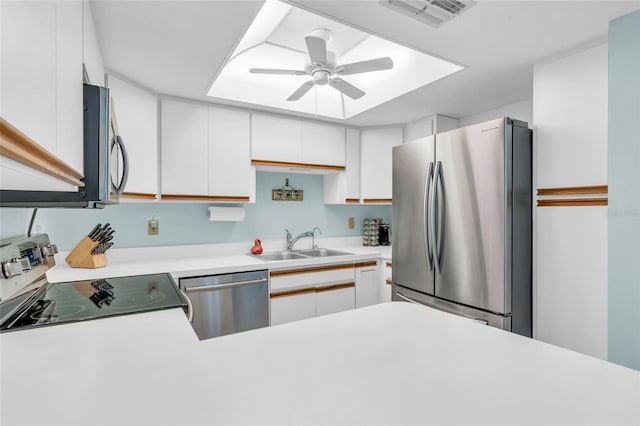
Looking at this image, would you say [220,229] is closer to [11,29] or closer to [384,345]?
[384,345]

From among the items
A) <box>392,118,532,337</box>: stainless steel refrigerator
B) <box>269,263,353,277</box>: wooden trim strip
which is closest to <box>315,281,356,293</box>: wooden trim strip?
<box>269,263,353,277</box>: wooden trim strip

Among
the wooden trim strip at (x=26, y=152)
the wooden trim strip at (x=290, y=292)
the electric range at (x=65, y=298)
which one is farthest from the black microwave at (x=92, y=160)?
the wooden trim strip at (x=290, y=292)

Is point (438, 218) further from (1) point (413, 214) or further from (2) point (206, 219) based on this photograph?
(2) point (206, 219)

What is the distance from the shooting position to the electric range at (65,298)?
1.17m

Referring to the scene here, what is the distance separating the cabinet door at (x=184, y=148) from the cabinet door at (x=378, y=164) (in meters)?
1.59

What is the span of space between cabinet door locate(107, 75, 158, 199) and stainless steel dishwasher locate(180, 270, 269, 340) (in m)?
0.73

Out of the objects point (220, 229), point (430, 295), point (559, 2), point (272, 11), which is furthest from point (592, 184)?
point (220, 229)

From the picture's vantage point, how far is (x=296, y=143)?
3.08 m

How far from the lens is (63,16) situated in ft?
2.74

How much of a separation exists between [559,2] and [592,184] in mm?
922

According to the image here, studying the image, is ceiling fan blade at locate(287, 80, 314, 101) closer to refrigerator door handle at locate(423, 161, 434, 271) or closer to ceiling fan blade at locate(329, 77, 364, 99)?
ceiling fan blade at locate(329, 77, 364, 99)

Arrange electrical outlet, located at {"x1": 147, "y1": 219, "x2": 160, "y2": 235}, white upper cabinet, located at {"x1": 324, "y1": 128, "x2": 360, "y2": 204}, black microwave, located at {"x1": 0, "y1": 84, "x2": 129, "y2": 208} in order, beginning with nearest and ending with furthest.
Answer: black microwave, located at {"x1": 0, "y1": 84, "x2": 129, "y2": 208}
electrical outlet, located at {"x1": 147, "y1": 219, "x2": 160, "y2": 235}
white upper cabinet, located at {"x1": 324, "y1": 128, "x2": 360, "y2": 204}

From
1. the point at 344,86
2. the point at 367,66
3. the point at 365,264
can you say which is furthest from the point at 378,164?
the point at 367,66

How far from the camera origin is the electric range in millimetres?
1169
